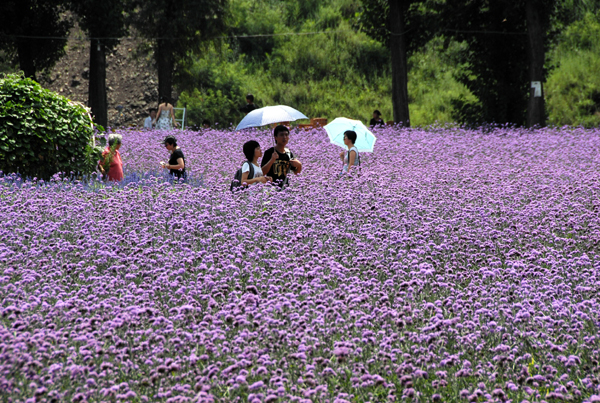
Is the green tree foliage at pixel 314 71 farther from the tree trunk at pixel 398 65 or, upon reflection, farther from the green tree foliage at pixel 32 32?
the tree trunk at pixel 398 65

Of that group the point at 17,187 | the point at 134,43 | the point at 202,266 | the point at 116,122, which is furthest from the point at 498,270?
the point at 134,43

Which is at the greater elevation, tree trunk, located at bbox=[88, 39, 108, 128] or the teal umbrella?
tree trunk, located at bbox=[88, 39, 108, 128]

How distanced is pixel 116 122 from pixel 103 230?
108 feet

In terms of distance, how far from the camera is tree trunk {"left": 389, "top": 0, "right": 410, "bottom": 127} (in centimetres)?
2397

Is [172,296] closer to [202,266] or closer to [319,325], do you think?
[202,266]

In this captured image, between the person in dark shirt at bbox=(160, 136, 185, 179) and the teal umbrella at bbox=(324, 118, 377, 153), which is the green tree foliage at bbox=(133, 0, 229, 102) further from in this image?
the person in dark shirt at bbox=(160, 136, 185, 179)

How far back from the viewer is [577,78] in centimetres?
3297

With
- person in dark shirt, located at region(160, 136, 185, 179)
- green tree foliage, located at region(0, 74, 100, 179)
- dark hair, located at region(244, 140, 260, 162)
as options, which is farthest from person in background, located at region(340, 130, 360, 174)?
green tree foliage, located at region(0, 74, 100, 179)

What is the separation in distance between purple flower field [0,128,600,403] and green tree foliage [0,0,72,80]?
759 inches

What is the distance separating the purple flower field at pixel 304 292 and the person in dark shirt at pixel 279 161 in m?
0.33

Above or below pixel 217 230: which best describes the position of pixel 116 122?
above

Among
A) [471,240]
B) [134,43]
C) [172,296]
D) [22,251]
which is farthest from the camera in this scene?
[134,43]

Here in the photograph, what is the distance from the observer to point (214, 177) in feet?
37.1

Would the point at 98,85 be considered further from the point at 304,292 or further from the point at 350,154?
the point at 304,292
